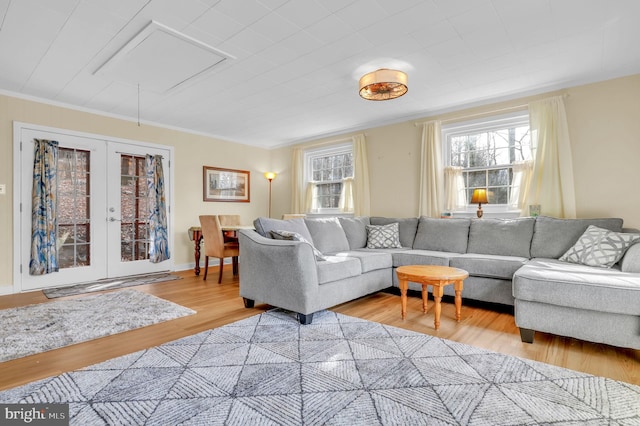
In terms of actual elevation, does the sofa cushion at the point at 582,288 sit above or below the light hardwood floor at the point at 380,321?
above

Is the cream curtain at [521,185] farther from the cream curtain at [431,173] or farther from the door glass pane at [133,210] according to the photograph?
the door glass pane at [133,210]

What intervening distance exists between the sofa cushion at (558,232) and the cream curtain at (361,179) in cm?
239

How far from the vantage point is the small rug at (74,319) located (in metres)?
2.35

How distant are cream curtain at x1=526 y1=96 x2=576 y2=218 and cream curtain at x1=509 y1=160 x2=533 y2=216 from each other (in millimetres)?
80

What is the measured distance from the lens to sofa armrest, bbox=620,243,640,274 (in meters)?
2.49

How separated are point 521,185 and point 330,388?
3.51 meters

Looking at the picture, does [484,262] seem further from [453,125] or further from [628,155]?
[453,125]

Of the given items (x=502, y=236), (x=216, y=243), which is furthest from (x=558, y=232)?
(x=216, y=243)

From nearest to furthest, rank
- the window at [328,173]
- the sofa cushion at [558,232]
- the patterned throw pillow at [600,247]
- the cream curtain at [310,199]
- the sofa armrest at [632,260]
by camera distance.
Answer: the sofa armrest at [632,260] → the patterned throw pillow at [600,247] → the sofa cushion at [558,232] → the window at [328,173] → the cream curtain at [310,199]

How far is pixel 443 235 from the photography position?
4039 mm

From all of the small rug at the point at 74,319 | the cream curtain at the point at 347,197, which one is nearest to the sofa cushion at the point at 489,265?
the cream curtain at the point at 347,197

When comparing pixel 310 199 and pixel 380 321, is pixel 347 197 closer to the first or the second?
pixel 310 199

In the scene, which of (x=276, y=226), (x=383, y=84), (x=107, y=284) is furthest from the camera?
(x=107, y=284)

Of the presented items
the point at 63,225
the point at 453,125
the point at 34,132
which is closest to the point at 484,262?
the point at 453,125
